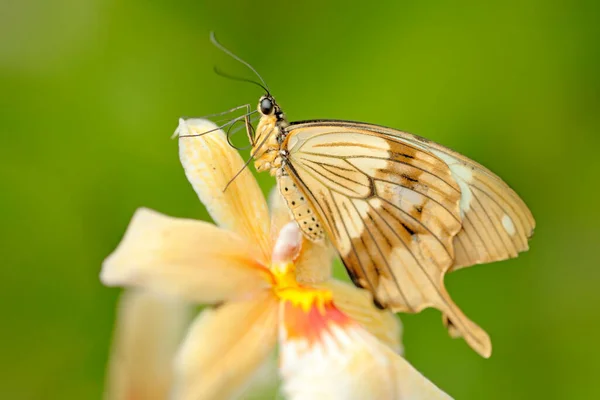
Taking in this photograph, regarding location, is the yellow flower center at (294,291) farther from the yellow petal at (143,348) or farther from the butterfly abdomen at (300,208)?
the yellow petal at (143,348)

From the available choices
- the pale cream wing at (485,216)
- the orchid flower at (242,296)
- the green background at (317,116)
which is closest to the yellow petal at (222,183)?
the orchid flower at (242,296)

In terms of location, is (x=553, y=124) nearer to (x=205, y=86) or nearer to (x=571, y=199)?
(x=571, y=199)

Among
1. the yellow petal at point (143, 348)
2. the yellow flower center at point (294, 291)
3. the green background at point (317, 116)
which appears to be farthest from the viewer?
Result: the green background at point (317, 116)

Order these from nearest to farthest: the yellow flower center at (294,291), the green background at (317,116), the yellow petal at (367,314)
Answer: the yellow flower center at (294,291) → the yellow petal at (367,314) → the green background at (317,116)

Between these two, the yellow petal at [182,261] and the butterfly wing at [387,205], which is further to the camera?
the butterfly wing at [387,205]

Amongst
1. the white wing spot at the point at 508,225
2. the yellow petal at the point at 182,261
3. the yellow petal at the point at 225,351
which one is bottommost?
the yellow petal at the point at 225,351

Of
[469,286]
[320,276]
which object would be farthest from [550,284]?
[320,276]

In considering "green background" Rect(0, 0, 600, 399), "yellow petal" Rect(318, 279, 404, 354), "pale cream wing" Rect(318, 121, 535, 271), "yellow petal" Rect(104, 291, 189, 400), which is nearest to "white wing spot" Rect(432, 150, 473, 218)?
"pale cream wing" Rect(318, 121, 535, 271)

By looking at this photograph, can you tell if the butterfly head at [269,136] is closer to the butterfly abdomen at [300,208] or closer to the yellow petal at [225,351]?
the butterfly abdomen at [300,208]

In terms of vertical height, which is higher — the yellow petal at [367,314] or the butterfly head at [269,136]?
the butterfly head at [269,136]
